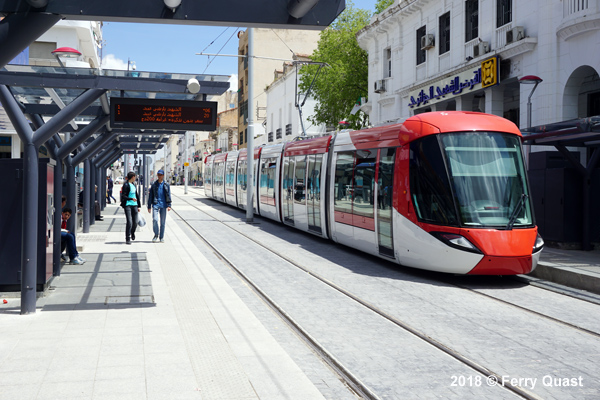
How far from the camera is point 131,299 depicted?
884cm

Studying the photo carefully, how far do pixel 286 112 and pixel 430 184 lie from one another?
142 feet

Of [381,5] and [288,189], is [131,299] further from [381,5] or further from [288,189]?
[381,5]

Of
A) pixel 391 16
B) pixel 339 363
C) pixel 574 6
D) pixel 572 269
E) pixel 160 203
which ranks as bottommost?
pixel 339 363

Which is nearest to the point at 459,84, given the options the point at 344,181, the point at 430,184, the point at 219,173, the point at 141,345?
the point at 344,181

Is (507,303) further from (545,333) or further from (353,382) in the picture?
(353,382)

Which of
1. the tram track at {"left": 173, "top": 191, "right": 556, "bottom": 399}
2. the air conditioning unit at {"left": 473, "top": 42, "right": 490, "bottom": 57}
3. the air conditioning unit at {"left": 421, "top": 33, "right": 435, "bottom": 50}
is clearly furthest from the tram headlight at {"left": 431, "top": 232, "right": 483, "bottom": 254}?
the air conditioning unit at {"left": 421, "top": 33, "right": 435, "bottom": 50}

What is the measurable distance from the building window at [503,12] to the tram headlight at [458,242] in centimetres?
1338

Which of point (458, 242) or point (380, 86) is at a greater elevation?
point (380, 86)

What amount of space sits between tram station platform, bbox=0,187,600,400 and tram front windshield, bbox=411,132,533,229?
1640mm

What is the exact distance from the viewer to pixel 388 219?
1212 cm

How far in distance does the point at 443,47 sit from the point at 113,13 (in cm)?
2141

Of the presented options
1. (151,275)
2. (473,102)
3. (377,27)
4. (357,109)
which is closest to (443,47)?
(473,102)

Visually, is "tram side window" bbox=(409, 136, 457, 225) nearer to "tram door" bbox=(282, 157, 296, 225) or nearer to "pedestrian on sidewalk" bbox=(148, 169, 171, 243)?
"pedestrian on sidewalk" bbox=(148, 169, 171, 243)

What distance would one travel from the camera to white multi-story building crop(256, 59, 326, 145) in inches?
1994
